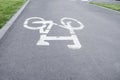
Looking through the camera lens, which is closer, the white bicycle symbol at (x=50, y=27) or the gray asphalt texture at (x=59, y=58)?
the gray asphalt texture at (x=59, y=58)

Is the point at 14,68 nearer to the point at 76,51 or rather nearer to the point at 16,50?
the point at 16,50

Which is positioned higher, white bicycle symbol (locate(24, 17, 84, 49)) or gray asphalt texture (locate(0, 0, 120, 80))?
gray asphalt texture (locate(0, 0, 120, 80))

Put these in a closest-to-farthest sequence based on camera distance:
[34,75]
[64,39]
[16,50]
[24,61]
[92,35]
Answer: [34,75]
[24,61]
[16,50]
[64,39]
[92,35]

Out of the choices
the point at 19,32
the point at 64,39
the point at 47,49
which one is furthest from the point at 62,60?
the point at 19,32

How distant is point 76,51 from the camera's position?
7188 mm

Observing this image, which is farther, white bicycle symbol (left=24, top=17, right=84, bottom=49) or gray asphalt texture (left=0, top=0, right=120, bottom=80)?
white bicycle symbol (left=24, top=17, right=84, bottom=49)

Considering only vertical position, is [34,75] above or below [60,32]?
above

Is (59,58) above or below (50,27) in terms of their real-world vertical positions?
above

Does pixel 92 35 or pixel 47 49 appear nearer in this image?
pixel 47 49

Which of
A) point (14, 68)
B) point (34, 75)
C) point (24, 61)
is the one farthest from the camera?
point (24, 61)

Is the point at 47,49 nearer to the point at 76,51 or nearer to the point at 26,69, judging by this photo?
the point at 76,51

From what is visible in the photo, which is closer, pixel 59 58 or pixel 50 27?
pixel 59 58

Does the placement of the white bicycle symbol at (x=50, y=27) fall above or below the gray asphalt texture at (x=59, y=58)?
below

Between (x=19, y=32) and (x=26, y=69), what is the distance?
3785mm
